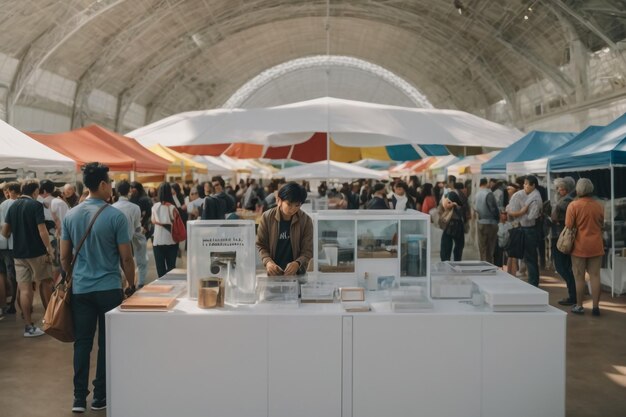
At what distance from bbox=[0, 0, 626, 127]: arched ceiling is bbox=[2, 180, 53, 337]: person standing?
11.1m

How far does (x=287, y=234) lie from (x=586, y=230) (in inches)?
162

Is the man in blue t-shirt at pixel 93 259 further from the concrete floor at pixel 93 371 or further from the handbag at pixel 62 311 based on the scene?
the concrete floor at pixel 93 371

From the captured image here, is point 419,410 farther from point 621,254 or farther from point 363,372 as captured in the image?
point 621,254

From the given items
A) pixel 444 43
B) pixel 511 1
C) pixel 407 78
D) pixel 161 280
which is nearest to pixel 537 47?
pixel 511 1

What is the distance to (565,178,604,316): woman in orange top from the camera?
7.50 meters

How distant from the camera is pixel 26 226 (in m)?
6.93

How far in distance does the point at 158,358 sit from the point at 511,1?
2306cm

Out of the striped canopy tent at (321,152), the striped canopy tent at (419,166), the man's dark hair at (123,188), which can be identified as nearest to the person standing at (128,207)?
the man's dark hair at (123,188)

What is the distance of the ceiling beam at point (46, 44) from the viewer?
73.2ft

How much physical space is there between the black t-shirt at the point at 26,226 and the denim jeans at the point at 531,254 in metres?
6.06

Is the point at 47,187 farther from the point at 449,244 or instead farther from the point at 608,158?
the point at 608,158

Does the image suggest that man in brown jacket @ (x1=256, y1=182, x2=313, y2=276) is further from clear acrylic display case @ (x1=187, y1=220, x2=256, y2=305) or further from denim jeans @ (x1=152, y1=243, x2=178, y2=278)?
denim jeans @ (x1=152, y1=243, x2=178, y2=278)

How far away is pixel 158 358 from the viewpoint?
155 inches

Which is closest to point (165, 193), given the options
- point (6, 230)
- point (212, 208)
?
point (212, 208)
